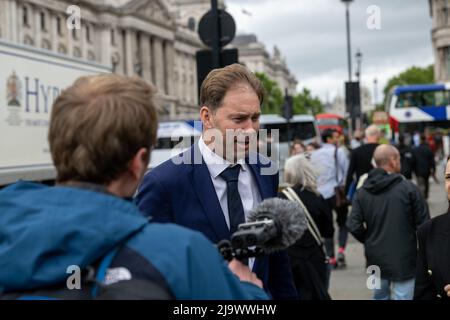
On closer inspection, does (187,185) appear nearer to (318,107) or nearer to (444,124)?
(444,124)

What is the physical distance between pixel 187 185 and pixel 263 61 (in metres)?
153

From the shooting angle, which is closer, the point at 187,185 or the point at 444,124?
the point at 187,185

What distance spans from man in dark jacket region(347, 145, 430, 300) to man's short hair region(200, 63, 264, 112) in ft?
12.1

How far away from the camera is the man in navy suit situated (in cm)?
320

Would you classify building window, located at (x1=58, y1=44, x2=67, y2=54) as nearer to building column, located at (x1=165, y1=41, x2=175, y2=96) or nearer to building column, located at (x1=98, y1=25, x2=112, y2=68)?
building column, located at (x1=98, y1=25, x2=112, y2=68)

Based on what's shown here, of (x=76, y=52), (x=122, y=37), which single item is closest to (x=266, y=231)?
(x=76, y=52)

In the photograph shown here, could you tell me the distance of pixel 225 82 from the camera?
134 inches

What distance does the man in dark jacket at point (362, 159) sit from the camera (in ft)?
38.3

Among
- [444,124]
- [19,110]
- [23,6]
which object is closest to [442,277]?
[19,110]

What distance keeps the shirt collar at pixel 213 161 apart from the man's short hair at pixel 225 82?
0.18 meters

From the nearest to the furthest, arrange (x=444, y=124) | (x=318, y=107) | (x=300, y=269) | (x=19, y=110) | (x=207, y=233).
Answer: (x=207, y=233)
(x=300, y=269)
(x=19, y=110)
(x=444, y=124)
(x=318, y=107)

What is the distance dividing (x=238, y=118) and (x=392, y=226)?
378 cm
